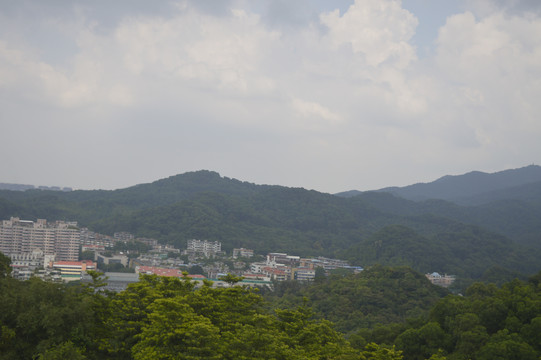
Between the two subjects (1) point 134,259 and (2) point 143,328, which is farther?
(1) point 134,259

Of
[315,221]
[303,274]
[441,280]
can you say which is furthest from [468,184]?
[303,274]

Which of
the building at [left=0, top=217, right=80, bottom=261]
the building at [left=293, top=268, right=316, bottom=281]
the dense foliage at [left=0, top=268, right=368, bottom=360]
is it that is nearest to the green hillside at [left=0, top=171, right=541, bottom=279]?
the building at [left=293, top=268, right=316, bottom=281]

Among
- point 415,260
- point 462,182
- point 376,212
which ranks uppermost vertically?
point 462,182

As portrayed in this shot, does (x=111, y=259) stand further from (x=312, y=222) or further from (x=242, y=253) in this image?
(x=312, y=222)

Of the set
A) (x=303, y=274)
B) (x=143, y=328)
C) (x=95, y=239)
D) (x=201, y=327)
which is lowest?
(x=303, y=274)

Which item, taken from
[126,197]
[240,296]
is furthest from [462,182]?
[240,296]

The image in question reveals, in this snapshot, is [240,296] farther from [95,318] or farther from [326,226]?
[326,226]

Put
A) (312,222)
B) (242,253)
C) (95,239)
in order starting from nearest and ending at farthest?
(95,239), (242,253), (312,222)

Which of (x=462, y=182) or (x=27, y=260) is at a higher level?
(x=462, y=182)
